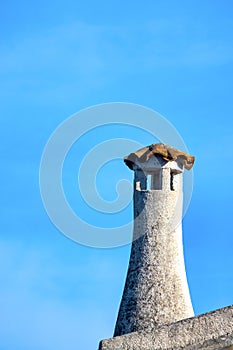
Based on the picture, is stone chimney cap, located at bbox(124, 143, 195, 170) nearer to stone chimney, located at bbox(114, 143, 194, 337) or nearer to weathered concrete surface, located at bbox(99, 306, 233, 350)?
stone chimney, located at bbox(114, 143, 194, 337)

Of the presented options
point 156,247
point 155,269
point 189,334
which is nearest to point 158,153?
point 156,247

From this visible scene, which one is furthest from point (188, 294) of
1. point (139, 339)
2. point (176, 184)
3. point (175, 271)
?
point (139, 339)

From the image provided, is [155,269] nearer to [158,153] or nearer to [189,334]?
[158,153]

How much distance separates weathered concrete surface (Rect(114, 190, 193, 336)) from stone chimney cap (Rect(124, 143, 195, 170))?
894mm

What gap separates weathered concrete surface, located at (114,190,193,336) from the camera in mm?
29594

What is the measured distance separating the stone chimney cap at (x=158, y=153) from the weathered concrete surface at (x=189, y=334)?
18.5 meters

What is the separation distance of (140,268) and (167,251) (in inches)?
33.9

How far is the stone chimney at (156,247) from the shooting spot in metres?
29.7

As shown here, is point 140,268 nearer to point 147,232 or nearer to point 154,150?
point 147,232

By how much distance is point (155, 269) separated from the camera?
98.7 ft

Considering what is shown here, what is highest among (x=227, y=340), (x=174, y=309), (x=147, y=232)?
(x=147, y=232)

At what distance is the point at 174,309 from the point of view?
29594 mm

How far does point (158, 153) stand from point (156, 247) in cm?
257

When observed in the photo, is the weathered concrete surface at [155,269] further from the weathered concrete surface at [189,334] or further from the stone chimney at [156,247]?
the weathered concrete surface at [189,334]
